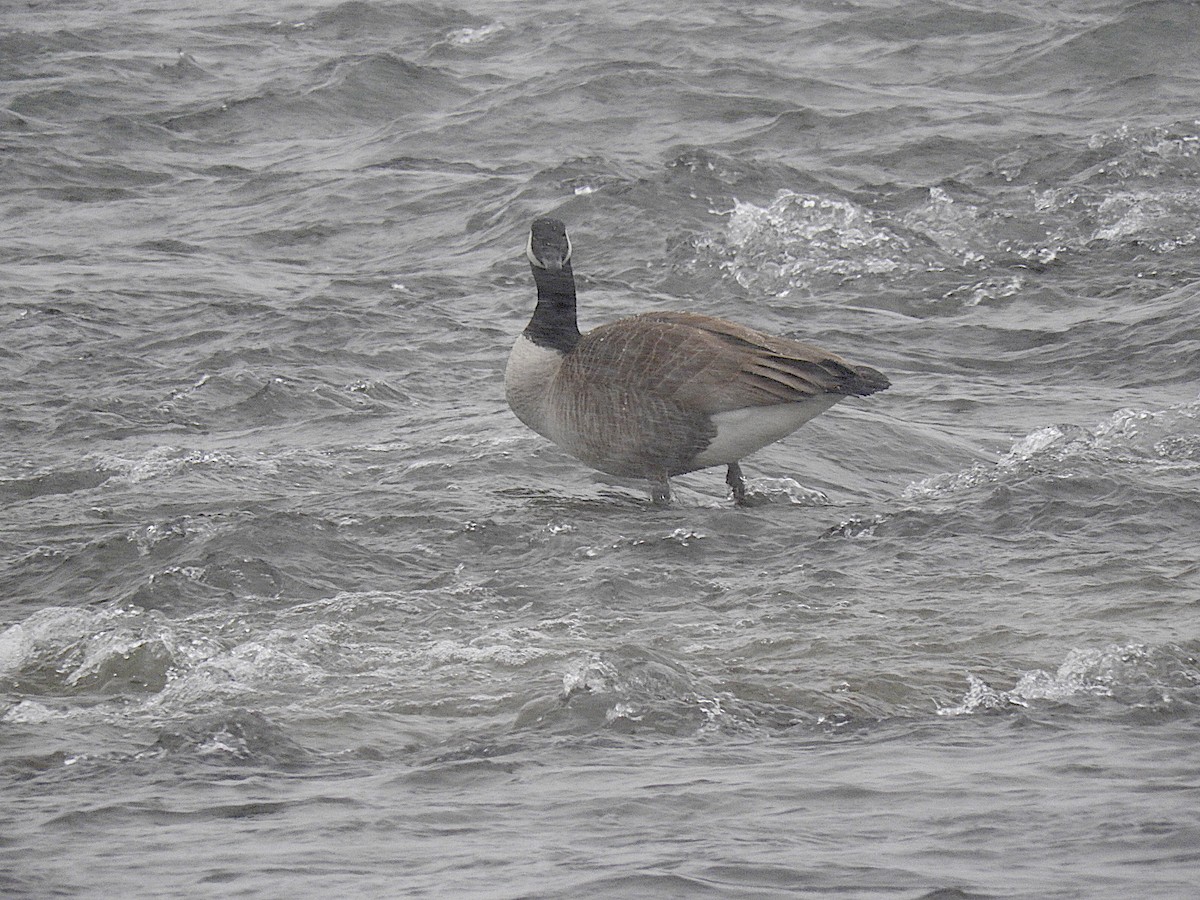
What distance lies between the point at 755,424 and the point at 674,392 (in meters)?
0.38

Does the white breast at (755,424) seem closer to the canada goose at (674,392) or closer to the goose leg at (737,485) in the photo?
the canada goose at (674,392)

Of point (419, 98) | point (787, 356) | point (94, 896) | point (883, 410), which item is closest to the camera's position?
point (94, 896)

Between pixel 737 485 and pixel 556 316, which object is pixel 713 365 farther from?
pixel 556 316

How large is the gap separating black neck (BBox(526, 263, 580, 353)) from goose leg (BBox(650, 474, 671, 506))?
0.79 metres

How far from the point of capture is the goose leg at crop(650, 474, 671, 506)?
28.2 feet

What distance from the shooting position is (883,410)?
10.1 meters

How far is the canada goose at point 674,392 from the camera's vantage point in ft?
26.2

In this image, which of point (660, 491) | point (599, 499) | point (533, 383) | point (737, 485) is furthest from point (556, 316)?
point (737, 485)

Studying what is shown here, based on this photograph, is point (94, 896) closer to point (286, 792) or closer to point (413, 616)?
point (286, 792)

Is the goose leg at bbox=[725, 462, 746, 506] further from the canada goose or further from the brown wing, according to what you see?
the brown wing

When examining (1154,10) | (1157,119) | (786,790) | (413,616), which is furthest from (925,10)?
(786,790)

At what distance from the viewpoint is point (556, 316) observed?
8906mm

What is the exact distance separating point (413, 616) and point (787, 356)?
218cm

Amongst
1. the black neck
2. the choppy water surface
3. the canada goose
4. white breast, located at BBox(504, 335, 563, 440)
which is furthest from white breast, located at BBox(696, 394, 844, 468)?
the black neck
